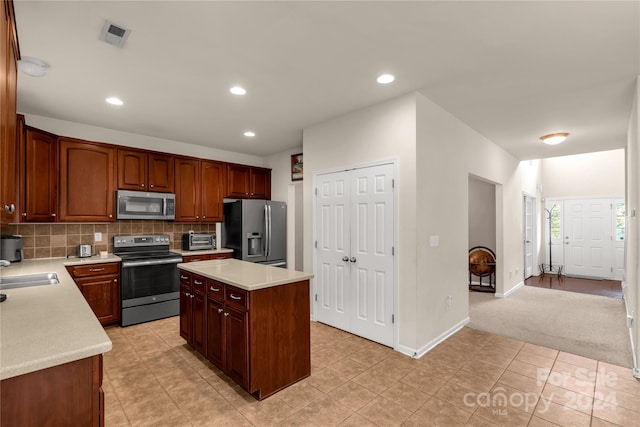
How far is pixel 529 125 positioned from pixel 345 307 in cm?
338

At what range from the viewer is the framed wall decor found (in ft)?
17.3

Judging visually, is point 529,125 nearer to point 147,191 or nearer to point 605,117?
point 605,117

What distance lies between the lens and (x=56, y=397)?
115cm

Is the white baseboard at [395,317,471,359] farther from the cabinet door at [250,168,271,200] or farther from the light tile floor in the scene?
the cabinet door at [250,168,271,200]

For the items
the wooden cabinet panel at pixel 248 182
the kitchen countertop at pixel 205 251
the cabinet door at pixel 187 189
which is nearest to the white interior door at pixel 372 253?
the kitchen countertop at pixel 205 251

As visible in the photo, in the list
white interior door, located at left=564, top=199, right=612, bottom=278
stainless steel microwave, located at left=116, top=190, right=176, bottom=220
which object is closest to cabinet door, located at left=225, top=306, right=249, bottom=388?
stainless steel microwave, located at left=116, top=190, right=176, bottom=220

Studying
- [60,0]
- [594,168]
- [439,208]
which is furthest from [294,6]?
[594,168]

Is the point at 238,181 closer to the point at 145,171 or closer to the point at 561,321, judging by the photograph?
the point at 145,171

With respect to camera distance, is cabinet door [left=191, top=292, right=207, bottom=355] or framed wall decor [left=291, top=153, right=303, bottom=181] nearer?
cabinet door [left=191, top=292, right=207, bottom=355]

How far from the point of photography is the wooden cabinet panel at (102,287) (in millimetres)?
3584

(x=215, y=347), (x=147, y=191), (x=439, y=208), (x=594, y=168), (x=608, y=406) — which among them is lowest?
(x=608, y=406)

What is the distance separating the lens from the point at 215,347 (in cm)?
265

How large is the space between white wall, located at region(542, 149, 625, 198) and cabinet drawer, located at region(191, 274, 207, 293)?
864 centimetres

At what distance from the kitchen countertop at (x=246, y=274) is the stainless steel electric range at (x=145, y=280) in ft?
4.04
